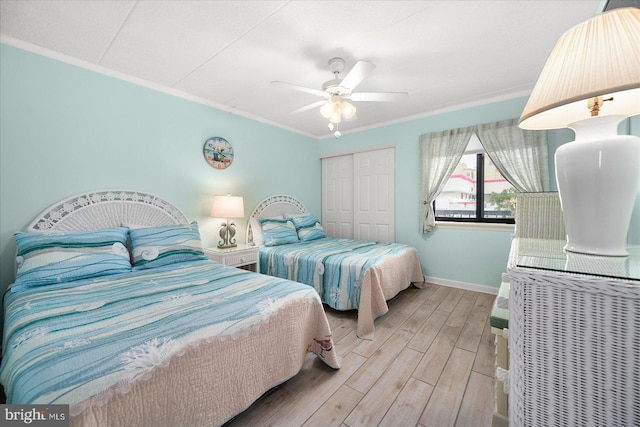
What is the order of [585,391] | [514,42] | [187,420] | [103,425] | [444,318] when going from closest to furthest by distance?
[585,391] < [103,425] < [187,420] < [514,42] < [444,318]

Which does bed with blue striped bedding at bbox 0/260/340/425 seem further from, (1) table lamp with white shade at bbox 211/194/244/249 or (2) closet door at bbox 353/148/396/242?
(2) closet door at bbox 353/148/396/242

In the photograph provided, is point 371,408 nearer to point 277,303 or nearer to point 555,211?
point 277,303

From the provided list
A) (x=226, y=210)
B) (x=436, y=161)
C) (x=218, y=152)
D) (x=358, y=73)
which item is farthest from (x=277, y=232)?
(x=436, y=161)

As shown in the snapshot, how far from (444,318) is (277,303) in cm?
195

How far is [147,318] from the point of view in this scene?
4.14 ft

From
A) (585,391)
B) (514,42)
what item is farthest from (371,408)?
(514,42)

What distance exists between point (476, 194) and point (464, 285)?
1253 millimetres

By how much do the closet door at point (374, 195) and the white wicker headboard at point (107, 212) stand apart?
268 cm

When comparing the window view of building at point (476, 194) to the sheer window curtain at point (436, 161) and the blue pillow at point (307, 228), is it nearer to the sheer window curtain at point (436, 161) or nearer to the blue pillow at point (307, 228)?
the sheer window curtain at point (436, 161)

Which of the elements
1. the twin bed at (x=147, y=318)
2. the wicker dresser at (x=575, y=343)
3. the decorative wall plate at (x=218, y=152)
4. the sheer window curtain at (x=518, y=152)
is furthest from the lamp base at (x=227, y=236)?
the sheer window curtain at (x=518, y=152)

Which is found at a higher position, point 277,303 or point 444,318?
point 277,303

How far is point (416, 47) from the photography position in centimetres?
206

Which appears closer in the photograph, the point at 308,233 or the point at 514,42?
the point at 514,42

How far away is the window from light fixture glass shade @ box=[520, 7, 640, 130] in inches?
113
